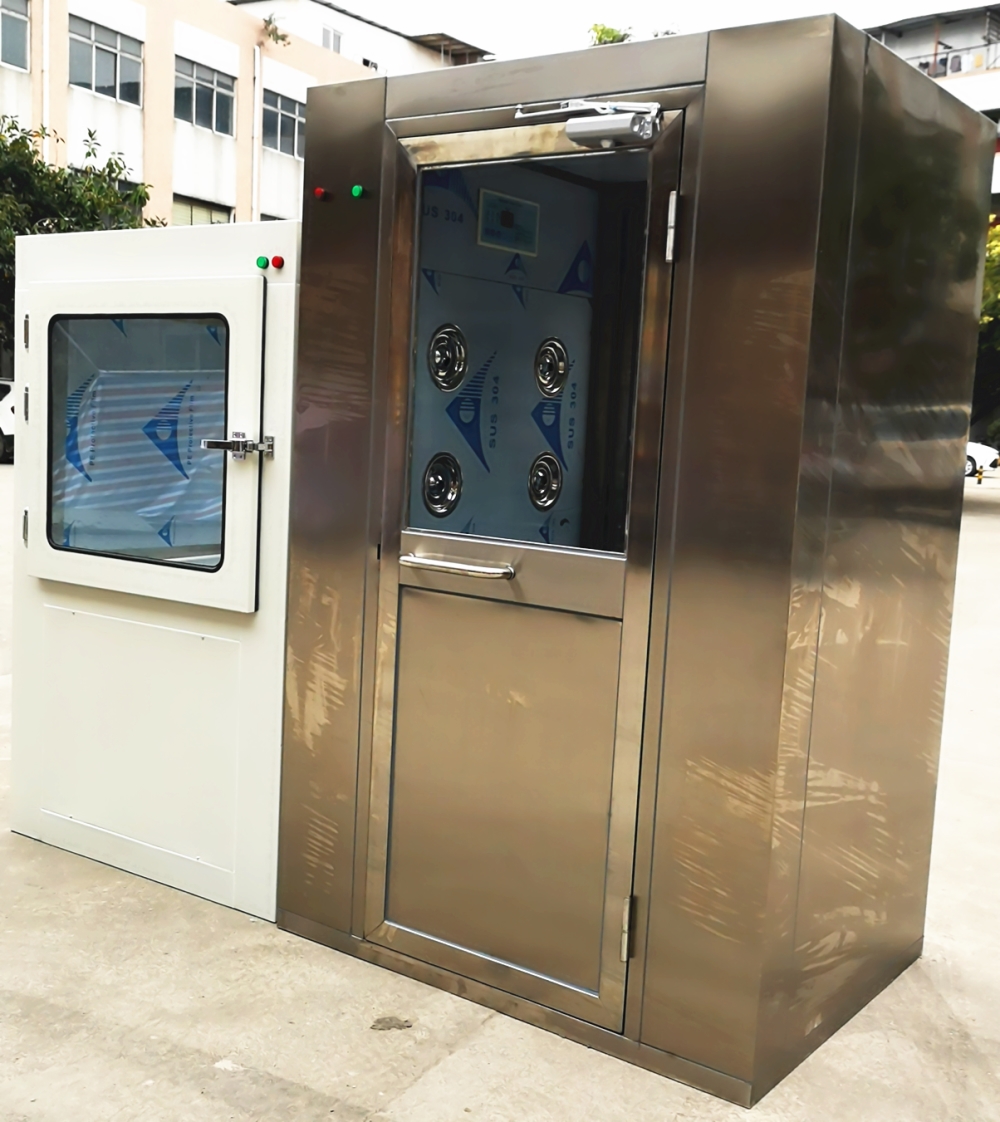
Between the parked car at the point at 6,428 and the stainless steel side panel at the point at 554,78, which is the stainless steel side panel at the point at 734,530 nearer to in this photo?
the stainless steel side panel at the point at 554,78

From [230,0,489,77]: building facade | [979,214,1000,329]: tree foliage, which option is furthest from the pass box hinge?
[230,0,489,77]: building facade

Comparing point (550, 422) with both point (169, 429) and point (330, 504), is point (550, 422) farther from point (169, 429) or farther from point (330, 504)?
point (169, 429)

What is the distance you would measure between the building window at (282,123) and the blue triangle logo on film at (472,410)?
87.6 ft

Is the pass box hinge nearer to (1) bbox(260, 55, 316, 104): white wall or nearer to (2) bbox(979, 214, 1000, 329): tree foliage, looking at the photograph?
(2) bbox(979, 214, 1000, 329): tree foliage

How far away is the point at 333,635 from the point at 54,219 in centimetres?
1631

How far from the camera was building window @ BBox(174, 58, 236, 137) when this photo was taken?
84.5ft

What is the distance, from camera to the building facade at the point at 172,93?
22.8 m

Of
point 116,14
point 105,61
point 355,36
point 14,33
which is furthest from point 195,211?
point 355,36

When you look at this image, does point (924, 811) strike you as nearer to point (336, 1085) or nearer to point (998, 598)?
point (336, 1085)

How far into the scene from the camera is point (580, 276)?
12.1ft

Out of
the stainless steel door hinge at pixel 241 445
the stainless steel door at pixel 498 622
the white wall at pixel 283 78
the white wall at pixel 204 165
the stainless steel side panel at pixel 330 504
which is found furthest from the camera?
the white wall at pixel 283 78

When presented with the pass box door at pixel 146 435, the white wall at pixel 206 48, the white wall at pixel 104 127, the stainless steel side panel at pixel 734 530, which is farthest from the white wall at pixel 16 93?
the stainless steel side panel at pixel 734 530

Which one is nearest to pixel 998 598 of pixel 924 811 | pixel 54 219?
pixel 924 811

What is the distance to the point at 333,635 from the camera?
311cm
